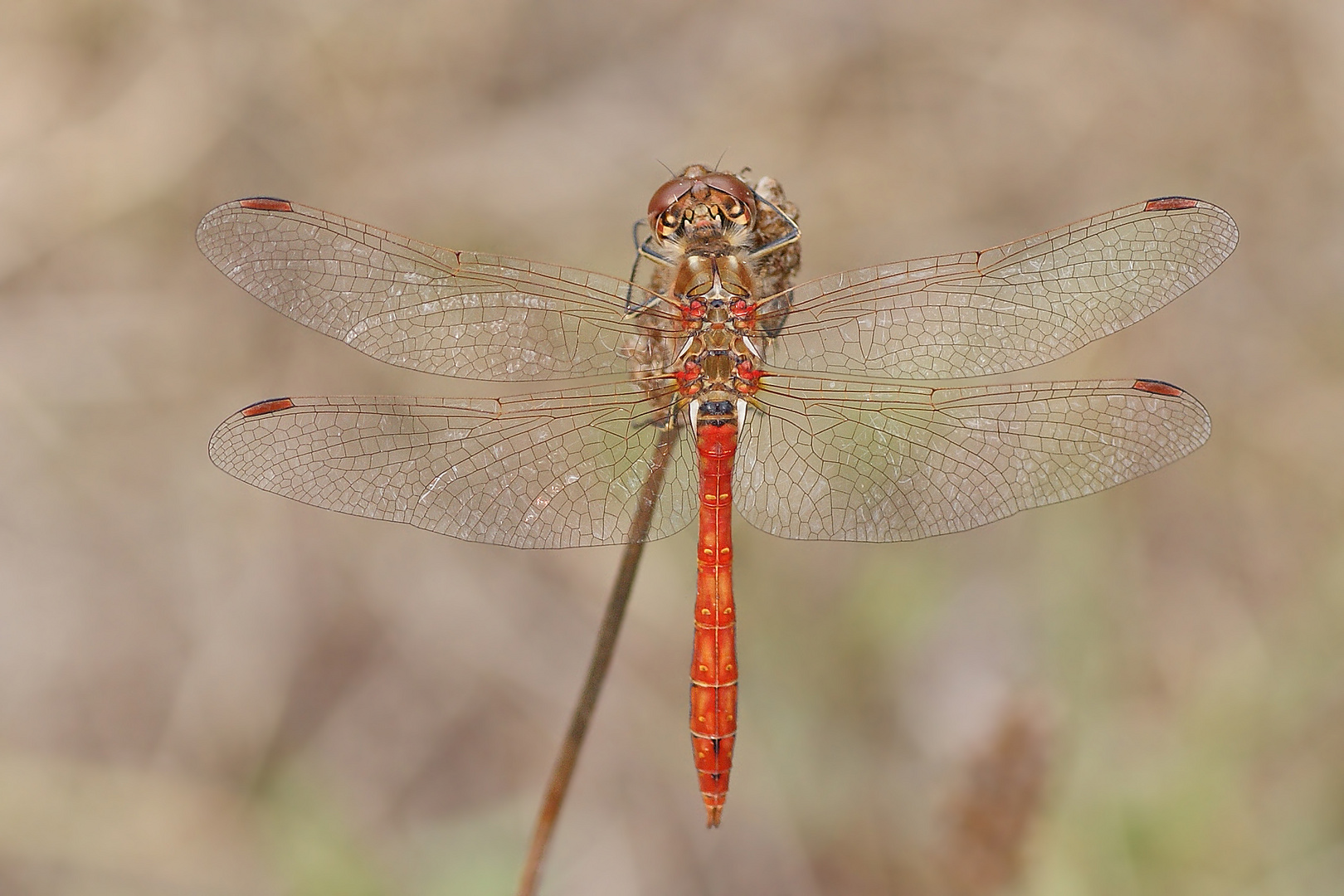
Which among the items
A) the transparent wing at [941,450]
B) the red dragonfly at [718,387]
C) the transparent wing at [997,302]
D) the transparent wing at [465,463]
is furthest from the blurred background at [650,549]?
the transparent wing at [465,463]

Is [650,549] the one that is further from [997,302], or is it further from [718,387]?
[997,302]

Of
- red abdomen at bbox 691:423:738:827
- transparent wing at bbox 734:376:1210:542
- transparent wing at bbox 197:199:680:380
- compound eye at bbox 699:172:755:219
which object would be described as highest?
compound eye at bbox 699:172:755:219

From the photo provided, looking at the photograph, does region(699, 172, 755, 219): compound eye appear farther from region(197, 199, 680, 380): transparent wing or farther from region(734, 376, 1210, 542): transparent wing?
region(734, 376, 1210, 542): transparent wing

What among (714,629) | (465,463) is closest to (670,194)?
(465,463)

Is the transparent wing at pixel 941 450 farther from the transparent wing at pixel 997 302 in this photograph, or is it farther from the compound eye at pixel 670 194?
the compound eye at pixel 670 194

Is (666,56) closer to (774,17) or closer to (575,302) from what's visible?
(774,17)

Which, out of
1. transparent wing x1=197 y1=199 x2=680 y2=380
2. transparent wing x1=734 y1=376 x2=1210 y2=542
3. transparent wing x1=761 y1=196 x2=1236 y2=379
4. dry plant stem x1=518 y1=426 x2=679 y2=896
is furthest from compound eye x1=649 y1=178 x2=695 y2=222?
dry plant stem x1=518 y1=426 x2=679 y2=896

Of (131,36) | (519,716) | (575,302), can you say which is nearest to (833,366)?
(575,302)
